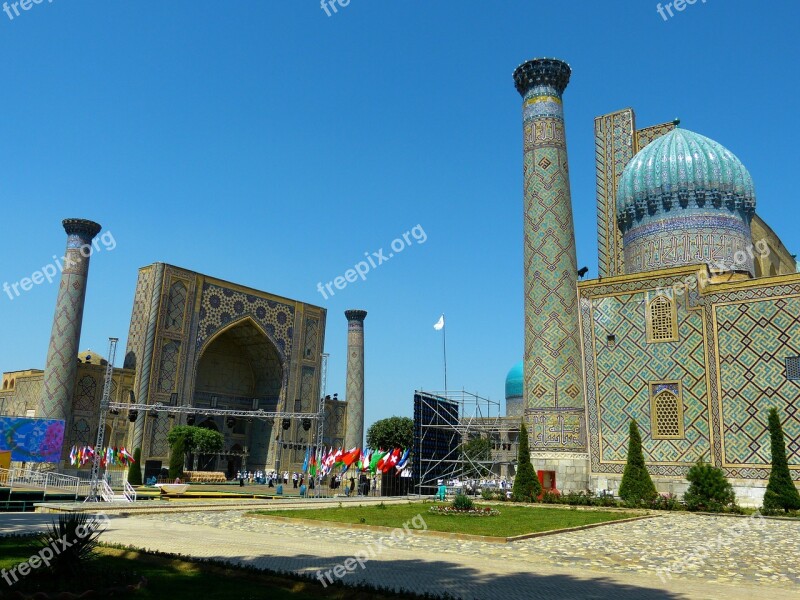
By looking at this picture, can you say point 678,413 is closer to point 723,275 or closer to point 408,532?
point 723,275

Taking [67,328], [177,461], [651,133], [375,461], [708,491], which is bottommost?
[708,491]

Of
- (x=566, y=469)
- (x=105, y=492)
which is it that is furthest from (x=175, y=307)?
(x=566, y=469)

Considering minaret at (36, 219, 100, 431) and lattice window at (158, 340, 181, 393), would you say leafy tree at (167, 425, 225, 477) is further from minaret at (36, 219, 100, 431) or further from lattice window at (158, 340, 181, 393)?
minaret at (36, 219, 100, 431)

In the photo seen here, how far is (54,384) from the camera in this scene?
30.4 meters

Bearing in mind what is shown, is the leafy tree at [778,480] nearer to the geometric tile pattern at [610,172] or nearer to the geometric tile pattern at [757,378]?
the geometric tile pattern at [757,378]

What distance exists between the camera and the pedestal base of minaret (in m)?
20.8

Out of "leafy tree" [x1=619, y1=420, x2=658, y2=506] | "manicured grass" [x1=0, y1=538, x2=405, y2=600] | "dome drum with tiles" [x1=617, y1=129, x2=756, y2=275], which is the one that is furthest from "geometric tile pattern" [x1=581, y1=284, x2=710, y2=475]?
"manicured grass" [x1=0, y1=538, x2=405, y2=600]

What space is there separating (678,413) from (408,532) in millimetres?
11580

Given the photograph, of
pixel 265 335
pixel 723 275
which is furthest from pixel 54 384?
pixel 723 275

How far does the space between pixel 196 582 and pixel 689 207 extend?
21.4 m

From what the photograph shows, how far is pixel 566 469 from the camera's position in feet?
68.9

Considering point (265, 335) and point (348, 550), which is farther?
point (265, 335)

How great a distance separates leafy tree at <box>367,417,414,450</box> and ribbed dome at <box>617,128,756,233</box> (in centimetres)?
3136

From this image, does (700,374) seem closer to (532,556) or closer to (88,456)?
(532,556)
